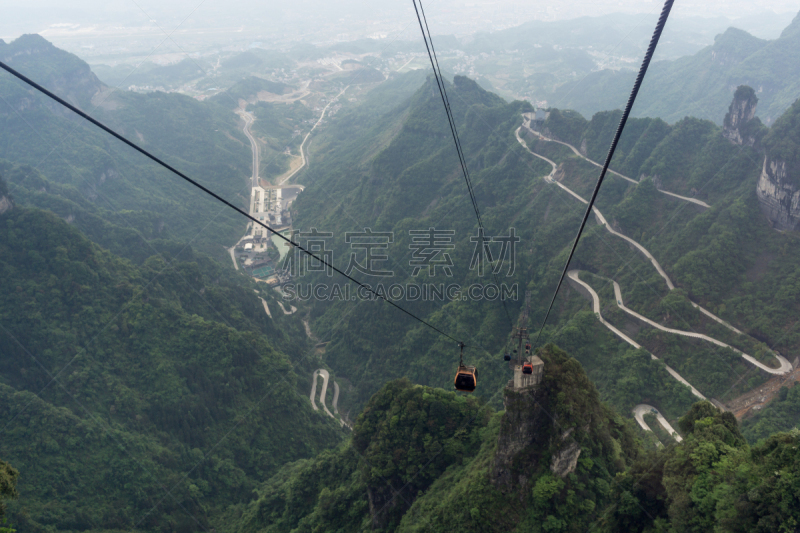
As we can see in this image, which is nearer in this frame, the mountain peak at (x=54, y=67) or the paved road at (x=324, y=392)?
the paved road at (x=324, y=392)

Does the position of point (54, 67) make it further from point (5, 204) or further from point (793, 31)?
point (793, 31)

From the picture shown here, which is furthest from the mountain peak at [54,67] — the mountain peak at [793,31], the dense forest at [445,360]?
the mountain peak at [793,31]

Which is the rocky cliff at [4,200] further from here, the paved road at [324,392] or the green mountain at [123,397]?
the paved road at [324,392]

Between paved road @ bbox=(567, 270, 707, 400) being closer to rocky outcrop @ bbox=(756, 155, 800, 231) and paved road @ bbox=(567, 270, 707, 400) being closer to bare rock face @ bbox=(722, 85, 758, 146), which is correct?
rocky outcrop @ bbox=(756, 155, 800, 231)

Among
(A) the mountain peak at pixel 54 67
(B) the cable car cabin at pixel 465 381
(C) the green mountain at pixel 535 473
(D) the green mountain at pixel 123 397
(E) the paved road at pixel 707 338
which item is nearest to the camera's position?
(B) the cable car cabin at pixel 465 381

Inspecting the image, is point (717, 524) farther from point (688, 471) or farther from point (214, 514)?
point (214, 514)
